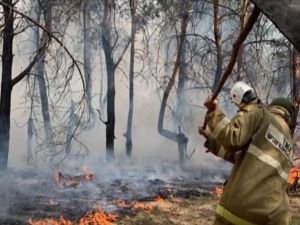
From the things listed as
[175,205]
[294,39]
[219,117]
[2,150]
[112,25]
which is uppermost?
[112,25]

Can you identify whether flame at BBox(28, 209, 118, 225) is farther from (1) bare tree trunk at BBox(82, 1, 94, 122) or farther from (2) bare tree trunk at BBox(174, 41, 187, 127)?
(2) bare tree trunk at BBox(174, 41, 187, 127)

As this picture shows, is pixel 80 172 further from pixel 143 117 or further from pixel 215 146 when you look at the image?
pixel 143 117

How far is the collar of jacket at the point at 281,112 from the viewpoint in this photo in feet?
12.9

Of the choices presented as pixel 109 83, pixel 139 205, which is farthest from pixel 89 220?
pixel 109 83

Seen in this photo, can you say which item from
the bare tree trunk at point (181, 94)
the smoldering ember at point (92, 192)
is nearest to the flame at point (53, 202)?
the smoldering ember at point (92, 192)

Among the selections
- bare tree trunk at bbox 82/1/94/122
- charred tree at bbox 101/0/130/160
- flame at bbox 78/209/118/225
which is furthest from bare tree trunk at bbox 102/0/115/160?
flame at bbox 78/209/118/225

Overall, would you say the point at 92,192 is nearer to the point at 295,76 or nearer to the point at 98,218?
the point at 98,218

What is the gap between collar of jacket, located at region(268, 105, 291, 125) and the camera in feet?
12.9

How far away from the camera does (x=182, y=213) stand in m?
8.58

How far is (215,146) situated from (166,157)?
15.7 metres

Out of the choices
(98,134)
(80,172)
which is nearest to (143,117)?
(98,134)

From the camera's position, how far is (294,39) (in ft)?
6.71

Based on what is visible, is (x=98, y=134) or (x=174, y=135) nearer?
(x=174, y=135)

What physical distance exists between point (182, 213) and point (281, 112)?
195 inches
